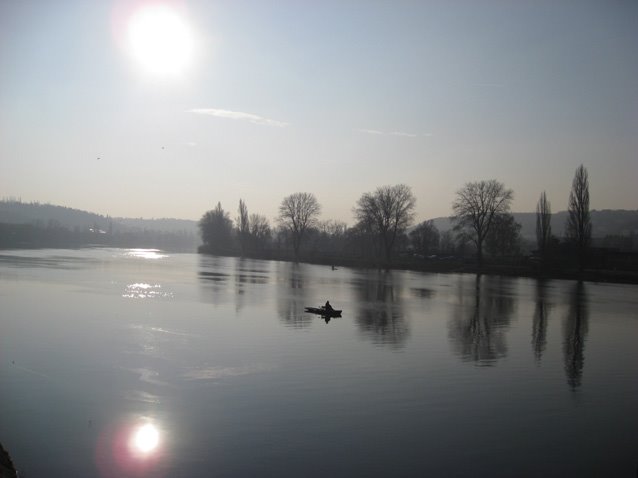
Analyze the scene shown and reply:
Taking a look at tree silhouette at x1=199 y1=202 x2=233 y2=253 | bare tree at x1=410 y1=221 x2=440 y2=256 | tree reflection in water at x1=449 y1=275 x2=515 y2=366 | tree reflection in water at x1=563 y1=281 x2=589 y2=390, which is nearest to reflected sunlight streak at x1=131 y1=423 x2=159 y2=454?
tree reflection in water at x1=449 y1=275 x2=515 y2=366

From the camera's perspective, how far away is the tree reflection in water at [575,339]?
53.3ft

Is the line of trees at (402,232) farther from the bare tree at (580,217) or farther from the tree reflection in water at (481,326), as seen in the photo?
the tree reflection in water at (481,326)

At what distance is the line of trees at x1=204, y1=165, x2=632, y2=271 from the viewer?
6706cm

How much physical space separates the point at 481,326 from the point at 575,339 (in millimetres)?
4163

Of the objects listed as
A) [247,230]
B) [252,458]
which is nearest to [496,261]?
[247,230]

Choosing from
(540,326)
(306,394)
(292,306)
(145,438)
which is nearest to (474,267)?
(540,326)

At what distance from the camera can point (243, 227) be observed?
11588cm

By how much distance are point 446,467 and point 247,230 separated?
108m

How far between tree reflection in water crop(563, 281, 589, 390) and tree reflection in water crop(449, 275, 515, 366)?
2281 millimetres

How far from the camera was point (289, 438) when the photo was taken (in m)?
10.0

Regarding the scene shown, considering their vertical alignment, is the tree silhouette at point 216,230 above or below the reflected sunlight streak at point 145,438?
above

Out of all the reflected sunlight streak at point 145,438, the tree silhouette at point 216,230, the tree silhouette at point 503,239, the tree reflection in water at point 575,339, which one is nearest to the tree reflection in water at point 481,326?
the tree reflection in water at point 575,339

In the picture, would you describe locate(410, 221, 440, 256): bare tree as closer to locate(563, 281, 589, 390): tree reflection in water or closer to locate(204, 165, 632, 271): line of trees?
locate(204, 165, 632, 271): line of trees

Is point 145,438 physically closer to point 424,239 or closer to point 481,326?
point 481,326
